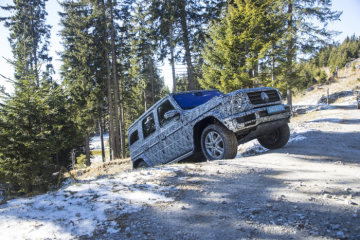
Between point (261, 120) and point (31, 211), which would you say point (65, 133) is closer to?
point (31, 211)

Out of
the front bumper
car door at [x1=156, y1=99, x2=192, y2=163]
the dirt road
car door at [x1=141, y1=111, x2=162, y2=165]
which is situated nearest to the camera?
the dirt road

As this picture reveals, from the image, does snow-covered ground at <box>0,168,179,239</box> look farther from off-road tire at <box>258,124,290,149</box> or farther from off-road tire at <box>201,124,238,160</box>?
off-road tire at <box>258,124,290,149</box>

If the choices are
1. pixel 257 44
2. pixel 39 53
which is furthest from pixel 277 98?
pixel 39 53

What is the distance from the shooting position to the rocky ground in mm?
1805

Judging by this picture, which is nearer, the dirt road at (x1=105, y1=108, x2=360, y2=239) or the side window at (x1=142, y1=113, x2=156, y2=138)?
the dirt road at (x1=105, y1=108, x2=360, y2=239)

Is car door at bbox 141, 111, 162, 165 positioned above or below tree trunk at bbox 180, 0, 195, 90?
below

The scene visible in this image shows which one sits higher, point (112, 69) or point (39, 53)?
point (39, 53)

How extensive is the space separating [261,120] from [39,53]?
27336 mm

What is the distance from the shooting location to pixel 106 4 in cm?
1647

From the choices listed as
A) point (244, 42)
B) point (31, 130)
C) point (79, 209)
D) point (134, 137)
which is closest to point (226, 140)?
point (79, 209)

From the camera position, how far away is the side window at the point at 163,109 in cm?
541

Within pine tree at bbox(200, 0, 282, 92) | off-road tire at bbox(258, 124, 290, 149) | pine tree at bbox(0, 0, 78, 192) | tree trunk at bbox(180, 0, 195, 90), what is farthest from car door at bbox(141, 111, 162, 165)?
tree trunk at bbox(180, 0, 195, 90)

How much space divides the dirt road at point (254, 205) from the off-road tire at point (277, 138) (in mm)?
1568

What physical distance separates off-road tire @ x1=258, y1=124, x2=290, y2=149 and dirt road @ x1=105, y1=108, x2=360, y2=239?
1568mm
